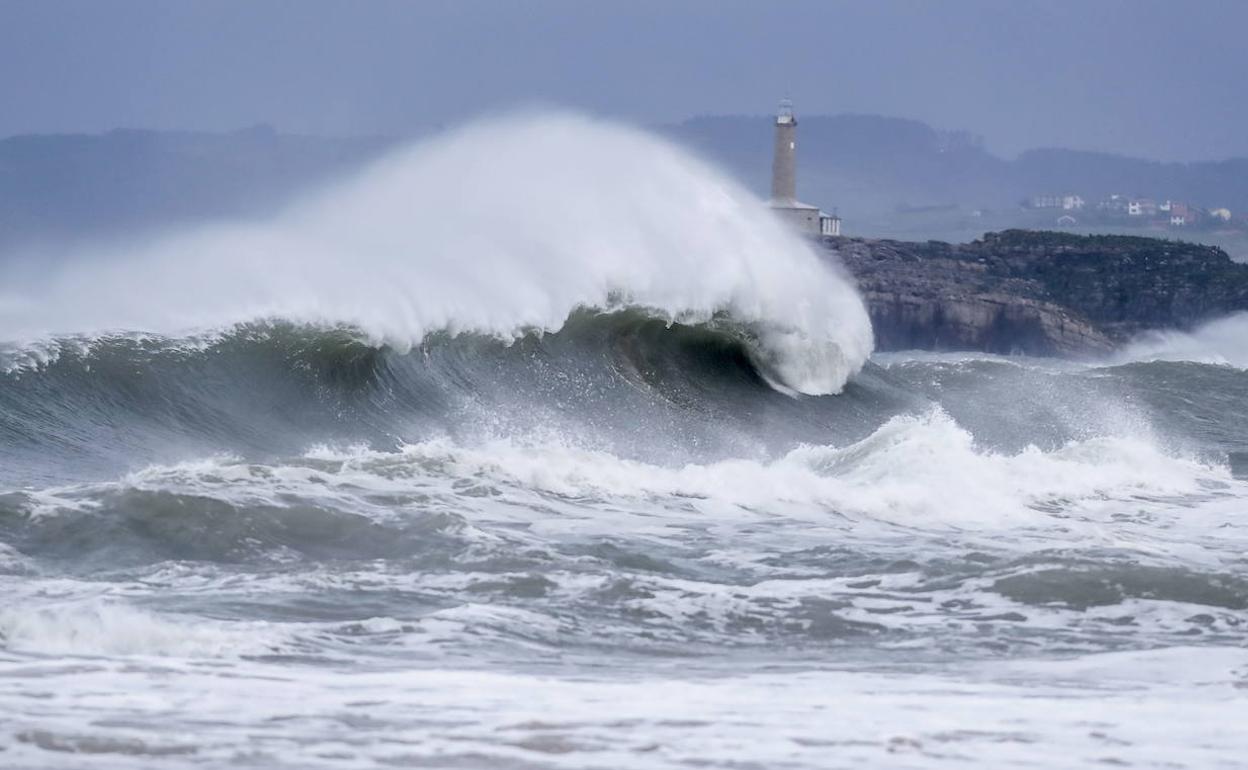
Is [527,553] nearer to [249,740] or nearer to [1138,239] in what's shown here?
[249,740]

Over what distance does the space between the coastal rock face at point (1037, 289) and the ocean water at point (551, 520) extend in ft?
219

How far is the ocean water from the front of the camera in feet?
20.9

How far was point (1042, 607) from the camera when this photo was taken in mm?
9125

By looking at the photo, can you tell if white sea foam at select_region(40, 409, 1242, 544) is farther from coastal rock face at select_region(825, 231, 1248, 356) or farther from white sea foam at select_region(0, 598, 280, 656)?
coastal rock face at select_region(825, 231, 1248, 356)

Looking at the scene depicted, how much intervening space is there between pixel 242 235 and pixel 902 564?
1275cm

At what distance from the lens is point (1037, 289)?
101 meters

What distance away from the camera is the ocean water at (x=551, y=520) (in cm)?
637

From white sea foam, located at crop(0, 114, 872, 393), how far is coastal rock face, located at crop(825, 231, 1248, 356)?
6623 cm

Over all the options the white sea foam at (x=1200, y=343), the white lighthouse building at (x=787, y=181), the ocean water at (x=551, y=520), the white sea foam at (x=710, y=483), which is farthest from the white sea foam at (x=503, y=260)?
the white lighthouse building at (x=787, y=181)

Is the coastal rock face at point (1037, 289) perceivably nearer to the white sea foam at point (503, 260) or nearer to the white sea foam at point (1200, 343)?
the white sea foam at point (1200, 343)

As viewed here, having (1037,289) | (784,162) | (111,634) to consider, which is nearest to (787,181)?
(784,162)

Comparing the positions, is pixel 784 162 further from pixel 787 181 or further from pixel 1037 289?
pixel 1037 289

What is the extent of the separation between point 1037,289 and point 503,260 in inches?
3339

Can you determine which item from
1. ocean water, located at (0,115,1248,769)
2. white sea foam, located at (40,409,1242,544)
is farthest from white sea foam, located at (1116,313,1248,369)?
white sea foam, located at (40,409,1242,544)
